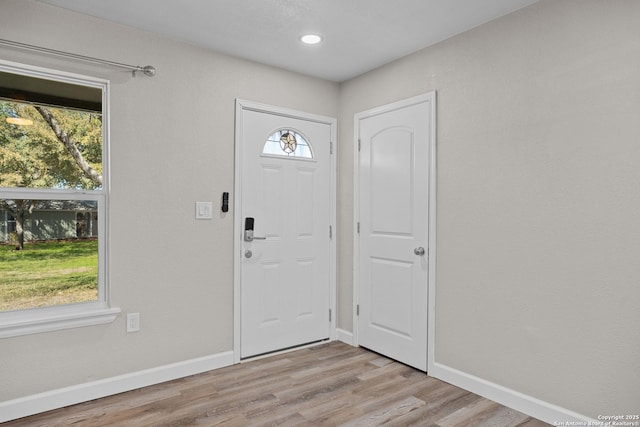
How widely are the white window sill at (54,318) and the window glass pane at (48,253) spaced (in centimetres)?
5

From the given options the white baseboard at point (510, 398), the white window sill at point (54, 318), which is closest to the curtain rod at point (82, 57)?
the white window sill at point (54, 318)

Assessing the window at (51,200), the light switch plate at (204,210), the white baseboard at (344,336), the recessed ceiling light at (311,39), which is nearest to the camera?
the window at (51,200)

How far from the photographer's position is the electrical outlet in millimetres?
2656

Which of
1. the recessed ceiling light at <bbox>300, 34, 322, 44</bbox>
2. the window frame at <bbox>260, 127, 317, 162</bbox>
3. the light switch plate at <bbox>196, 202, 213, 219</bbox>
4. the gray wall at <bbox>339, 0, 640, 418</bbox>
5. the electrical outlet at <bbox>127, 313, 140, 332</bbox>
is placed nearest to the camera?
the gray wall at <bbox>339, 0, 640, 418</bbox>

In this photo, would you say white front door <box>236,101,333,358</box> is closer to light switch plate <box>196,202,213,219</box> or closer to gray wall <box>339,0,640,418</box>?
light switch plate <box>196,202,213,219</box>

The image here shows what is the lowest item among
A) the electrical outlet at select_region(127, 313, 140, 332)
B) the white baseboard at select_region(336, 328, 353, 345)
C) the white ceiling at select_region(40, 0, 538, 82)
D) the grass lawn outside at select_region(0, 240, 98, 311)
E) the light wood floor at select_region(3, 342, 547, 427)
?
the light wood floor at select_region(3, 342, 547, 427)

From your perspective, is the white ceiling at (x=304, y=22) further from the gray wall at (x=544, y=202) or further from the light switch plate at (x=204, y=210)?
the light switch plate at (x=204, y=210)

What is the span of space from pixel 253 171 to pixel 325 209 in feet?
2.62

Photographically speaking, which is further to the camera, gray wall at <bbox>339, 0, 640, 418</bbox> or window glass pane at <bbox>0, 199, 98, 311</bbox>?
window glass pane at <bbox>0, 199, 98, 311</bbox>

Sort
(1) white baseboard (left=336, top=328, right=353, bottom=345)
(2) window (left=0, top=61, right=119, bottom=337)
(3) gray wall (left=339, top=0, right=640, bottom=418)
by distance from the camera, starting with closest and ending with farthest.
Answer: (3) gray wall (left=339, top=0, right=640, bottom=418) → (2) window (left=0, top=61, right=119, bottom=337) → (1) white baseboard (left=336, top=328, right=353, bottom=345)

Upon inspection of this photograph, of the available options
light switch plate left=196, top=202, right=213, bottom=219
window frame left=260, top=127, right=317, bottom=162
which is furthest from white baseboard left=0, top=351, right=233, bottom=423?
window frame left=260, top=127, right=317, bottom=162

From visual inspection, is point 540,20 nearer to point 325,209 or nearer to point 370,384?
point 325,209

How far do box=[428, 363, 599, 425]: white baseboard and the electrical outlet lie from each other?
2100 mm

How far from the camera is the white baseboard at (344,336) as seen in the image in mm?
3600
